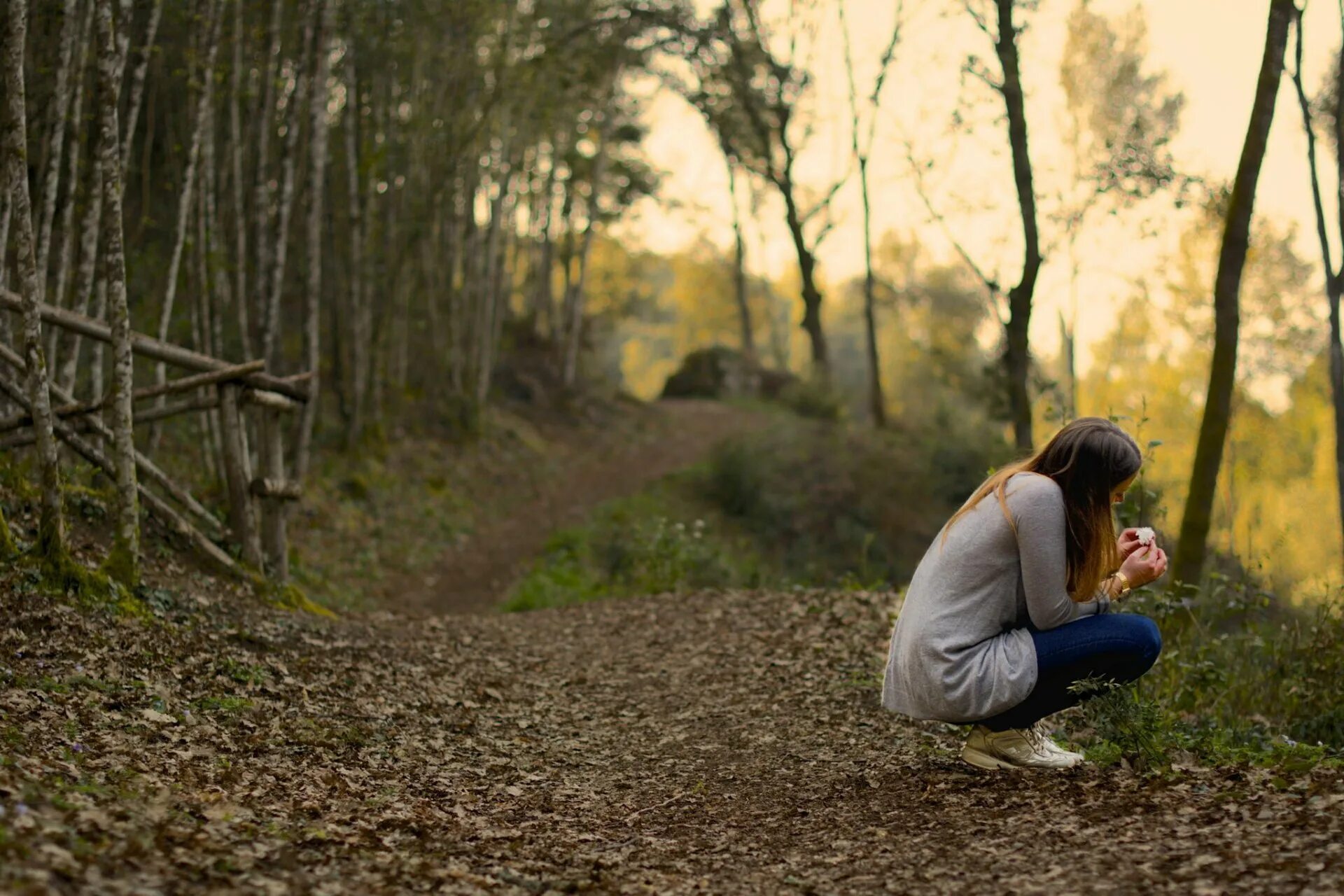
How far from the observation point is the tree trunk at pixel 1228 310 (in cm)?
907

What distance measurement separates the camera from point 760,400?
31.2 meters

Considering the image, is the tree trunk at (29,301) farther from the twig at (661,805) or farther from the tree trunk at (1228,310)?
the tree trunk at (1228,310)

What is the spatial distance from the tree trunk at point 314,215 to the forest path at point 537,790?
466cm

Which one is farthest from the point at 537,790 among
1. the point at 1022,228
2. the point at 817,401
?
the point at 817,401

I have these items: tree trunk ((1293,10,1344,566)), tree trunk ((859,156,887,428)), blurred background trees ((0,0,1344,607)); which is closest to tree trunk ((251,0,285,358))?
blurred background trees ((0,0,1344,607))

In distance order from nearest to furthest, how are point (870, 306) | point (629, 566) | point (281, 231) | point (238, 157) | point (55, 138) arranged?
point (55, 138) → point (281, 231) → point (238, 157) → point (629, 566) → point (870, 306)

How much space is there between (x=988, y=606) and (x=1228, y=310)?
6.01 m

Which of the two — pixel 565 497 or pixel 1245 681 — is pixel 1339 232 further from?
pixel 565 497

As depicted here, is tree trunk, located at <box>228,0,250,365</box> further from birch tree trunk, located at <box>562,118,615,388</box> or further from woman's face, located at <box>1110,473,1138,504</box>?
birch tree trunk, located at <box>562,118,615,388</box>

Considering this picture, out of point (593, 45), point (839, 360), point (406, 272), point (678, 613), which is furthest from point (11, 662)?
point (839, 360)

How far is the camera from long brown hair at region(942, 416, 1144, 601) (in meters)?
4.42

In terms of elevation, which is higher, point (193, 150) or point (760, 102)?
point (760, 102)

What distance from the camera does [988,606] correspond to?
4.57 meters

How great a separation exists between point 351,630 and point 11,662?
325cm
